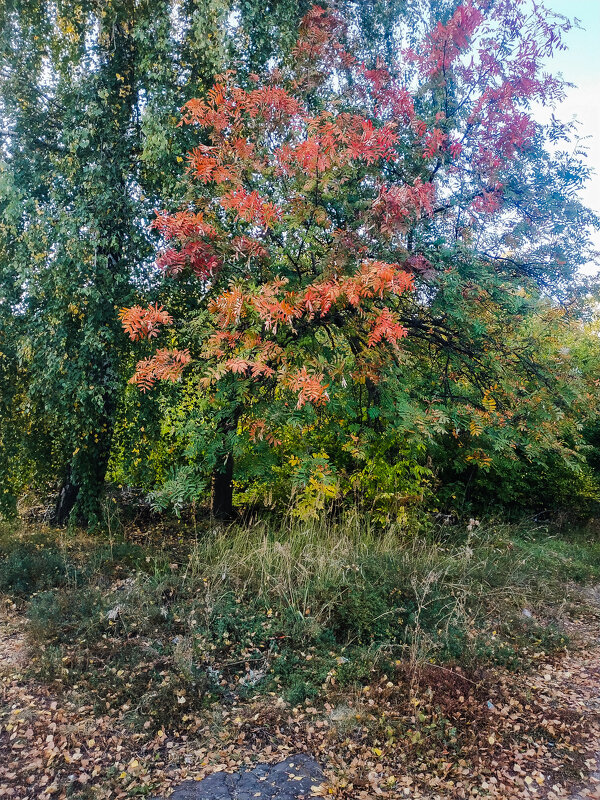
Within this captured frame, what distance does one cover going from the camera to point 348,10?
6.18 meters

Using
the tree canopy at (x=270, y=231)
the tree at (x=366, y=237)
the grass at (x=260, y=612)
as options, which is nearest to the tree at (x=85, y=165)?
the tree canopy at (x=270, y=231)

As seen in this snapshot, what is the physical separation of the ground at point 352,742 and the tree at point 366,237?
1.74 m

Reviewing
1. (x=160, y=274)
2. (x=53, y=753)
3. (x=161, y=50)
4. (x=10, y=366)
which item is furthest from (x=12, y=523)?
(x=161, y=50)

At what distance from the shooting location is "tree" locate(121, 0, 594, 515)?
4.35 m

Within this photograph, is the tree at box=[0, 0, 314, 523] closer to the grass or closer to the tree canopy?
the tree canopy

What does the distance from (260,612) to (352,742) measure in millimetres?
1366

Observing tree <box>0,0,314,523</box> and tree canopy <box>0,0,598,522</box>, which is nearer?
tree canopy <box>0,0,598,522</box>

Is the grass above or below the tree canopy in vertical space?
below

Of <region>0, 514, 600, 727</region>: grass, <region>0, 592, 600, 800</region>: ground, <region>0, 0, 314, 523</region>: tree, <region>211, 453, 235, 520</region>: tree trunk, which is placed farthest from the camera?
<region>211, 453, 235, 520</region>: tree trunk

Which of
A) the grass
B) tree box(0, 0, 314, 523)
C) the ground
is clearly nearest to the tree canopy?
tree box(0, 0, 314, 523)

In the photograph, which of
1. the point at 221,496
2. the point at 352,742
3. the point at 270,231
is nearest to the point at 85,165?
the point at 270,231

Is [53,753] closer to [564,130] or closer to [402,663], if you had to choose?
[402,663]

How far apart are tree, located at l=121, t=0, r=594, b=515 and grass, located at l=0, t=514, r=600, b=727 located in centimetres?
93

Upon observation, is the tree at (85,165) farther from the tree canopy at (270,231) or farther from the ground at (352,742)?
the ground at (352,742)
